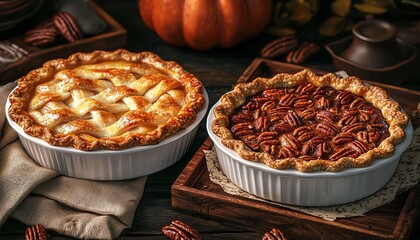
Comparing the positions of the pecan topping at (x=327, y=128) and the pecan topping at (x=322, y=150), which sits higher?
the pecan topping at (x=322, y=150)

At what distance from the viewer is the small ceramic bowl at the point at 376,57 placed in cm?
344

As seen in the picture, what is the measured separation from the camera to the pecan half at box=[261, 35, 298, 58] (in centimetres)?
375

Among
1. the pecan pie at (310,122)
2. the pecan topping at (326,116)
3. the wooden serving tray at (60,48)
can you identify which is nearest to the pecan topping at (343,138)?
the pecan pie at (310,122)

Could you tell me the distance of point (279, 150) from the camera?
257 centimetres

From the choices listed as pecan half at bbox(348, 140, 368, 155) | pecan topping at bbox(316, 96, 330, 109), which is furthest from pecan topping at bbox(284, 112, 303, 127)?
pecan half at bbox(348, 140, 368, 155)

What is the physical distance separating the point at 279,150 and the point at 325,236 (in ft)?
1.08

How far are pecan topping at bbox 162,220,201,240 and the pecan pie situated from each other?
1.02 ft

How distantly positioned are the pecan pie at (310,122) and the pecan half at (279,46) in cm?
76

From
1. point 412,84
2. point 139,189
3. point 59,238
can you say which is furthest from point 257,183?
point 412,84

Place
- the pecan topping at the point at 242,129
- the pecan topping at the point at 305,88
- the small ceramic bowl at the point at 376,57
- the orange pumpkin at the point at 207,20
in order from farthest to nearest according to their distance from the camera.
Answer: the orange pumpkin at the point at 207,20 < the small ceramic bowl at the point at 376,57 < the pecan topping at the point at 305,88 < the pecan topping at the point at 242,129

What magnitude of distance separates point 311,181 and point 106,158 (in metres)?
0.75

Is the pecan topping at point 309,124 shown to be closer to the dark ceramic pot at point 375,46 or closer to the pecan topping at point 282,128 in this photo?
the pecan topping at point 282,128

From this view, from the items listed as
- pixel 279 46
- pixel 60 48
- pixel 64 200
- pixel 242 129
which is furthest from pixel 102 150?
pixel 279 46

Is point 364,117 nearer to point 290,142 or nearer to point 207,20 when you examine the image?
point 290,142
